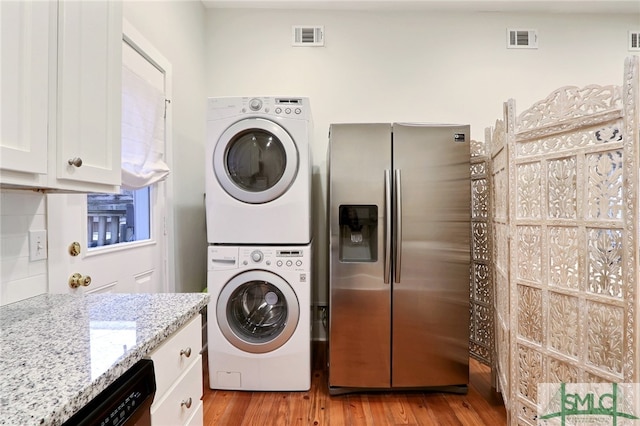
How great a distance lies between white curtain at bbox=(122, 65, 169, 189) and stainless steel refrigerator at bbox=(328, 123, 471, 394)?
1.11m

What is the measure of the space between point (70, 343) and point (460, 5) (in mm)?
3422

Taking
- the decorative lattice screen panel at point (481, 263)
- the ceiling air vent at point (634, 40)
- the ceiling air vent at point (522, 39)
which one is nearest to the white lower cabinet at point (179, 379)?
the decorative lattice screen panel at point (481, 263)

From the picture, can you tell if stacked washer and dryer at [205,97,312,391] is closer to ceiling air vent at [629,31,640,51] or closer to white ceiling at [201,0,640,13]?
white ceiling at [201,0,640,13]

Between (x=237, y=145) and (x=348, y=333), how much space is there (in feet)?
4.76

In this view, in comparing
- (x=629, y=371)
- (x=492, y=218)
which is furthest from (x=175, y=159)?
(x=629, y=371)

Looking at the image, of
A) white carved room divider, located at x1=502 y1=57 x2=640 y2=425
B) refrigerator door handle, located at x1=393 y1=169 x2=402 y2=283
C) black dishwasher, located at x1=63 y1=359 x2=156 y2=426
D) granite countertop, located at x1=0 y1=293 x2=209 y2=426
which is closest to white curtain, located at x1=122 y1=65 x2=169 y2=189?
granite countertop, located at x1=0 y1=293 x2=209 y2=426

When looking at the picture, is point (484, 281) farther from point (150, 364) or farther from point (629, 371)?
point (150, 364)

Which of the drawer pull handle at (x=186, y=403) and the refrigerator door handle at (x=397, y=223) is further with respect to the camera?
the refrigerator door handle at (x=397, y=223)

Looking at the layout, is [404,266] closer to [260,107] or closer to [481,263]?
[481,263]

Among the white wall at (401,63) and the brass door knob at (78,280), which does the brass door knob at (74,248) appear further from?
the white wall at (401,63)

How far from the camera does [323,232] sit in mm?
2795

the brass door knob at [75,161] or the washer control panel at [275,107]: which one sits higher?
the washer control panel at [275,107]

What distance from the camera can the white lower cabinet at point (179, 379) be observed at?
2.72ft

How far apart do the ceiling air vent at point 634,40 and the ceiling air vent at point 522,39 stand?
839 millimetres
